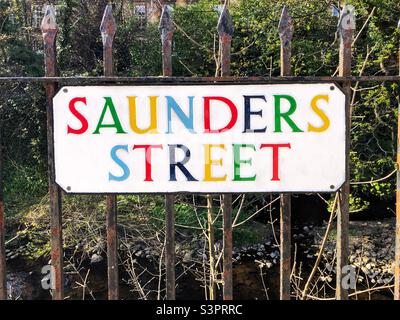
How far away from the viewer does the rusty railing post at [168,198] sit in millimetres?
2398

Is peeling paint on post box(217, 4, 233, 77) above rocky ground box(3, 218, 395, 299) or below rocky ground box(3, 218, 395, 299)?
above

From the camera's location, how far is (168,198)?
8.22 feet

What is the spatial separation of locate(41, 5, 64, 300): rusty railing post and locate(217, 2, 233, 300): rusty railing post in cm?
89

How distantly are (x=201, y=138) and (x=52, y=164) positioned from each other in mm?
831

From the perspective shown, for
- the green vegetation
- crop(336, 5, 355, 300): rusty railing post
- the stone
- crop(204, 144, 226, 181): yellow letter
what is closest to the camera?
crop(336, 5, 355, 300): rusty railing post

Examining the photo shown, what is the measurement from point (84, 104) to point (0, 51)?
13882 millimetres

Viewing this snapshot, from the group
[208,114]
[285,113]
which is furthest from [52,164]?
[285,113]

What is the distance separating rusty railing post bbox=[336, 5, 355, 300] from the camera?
2.36 metres

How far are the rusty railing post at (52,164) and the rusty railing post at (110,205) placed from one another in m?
0.27

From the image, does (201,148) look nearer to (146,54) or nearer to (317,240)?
(317,240)

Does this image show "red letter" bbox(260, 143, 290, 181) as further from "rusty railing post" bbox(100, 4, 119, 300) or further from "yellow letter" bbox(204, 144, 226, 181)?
"rusty railing post" bbox(100, 4, 119, 300)

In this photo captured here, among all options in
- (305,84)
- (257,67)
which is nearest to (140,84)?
(305,84)

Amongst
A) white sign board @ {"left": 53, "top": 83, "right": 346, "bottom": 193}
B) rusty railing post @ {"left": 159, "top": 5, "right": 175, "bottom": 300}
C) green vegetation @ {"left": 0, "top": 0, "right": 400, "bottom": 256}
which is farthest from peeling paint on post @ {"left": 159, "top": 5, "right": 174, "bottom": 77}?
green vegetation @ {"left": 0, "top": 0, "right": 400, "bottom": 256}

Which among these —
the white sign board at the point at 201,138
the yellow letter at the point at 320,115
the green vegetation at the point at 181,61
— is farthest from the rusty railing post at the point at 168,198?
the green vegetation at the point at 181,61
